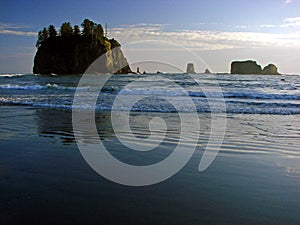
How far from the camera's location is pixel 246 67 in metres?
90.8

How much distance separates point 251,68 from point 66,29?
203 feet

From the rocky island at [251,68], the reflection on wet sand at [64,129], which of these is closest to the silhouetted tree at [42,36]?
the rocky island at [251,68]

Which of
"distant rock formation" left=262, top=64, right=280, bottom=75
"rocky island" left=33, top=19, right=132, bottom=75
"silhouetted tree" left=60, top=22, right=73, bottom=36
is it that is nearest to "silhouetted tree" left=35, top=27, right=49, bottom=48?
"rocky island" left=33, top=19, right=132, bottom=75

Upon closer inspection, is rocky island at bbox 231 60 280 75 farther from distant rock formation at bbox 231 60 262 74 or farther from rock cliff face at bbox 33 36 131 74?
rock cliff face at bbox 33 36 131 74

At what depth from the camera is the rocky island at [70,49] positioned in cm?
6788

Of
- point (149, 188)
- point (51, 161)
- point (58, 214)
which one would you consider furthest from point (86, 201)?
point (51, 161)

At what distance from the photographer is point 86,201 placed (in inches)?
97.3

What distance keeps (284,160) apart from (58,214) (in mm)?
3356

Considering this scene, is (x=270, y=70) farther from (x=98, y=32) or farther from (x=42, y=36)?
→ (x=42, y=36)

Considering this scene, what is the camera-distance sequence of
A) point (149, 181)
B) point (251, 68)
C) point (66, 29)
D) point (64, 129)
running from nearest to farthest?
1. point (149, 181)
2. point (64, 129)
3. point (66, 29)
4. point (251, 68)

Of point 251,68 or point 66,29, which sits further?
point 251,68

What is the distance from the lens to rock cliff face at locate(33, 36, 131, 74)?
67.8 m

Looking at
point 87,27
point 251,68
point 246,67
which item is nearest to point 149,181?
point 87,27

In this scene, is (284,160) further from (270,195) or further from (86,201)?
(86,201)
